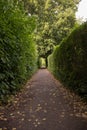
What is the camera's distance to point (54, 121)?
667 cm

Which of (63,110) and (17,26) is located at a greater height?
(17,26)

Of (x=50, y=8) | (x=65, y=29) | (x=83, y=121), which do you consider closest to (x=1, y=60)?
(x=83, y=121)

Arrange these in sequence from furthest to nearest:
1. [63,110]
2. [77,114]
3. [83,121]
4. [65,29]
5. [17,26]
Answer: [65,29] < [17,26] < [63,110] < [77,114] < [83,121]

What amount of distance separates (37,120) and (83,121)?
4.06 feet

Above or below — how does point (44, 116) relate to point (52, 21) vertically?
below

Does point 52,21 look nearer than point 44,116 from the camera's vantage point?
No

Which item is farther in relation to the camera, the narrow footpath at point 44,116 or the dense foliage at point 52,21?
the dense foliage at point 52,21

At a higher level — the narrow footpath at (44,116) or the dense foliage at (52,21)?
the dense foliage at (52,21)

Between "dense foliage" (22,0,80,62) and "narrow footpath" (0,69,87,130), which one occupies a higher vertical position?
"dense foliage" (22,0,80,62)

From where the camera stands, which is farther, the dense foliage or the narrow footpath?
the dense foliage

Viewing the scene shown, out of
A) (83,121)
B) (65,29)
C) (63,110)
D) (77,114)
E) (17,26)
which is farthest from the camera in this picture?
(65,29)

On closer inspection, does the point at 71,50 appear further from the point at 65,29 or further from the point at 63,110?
the point at 65,29

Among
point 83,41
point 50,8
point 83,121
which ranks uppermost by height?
point 50,8

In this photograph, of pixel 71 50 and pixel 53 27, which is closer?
pixel 71 50
